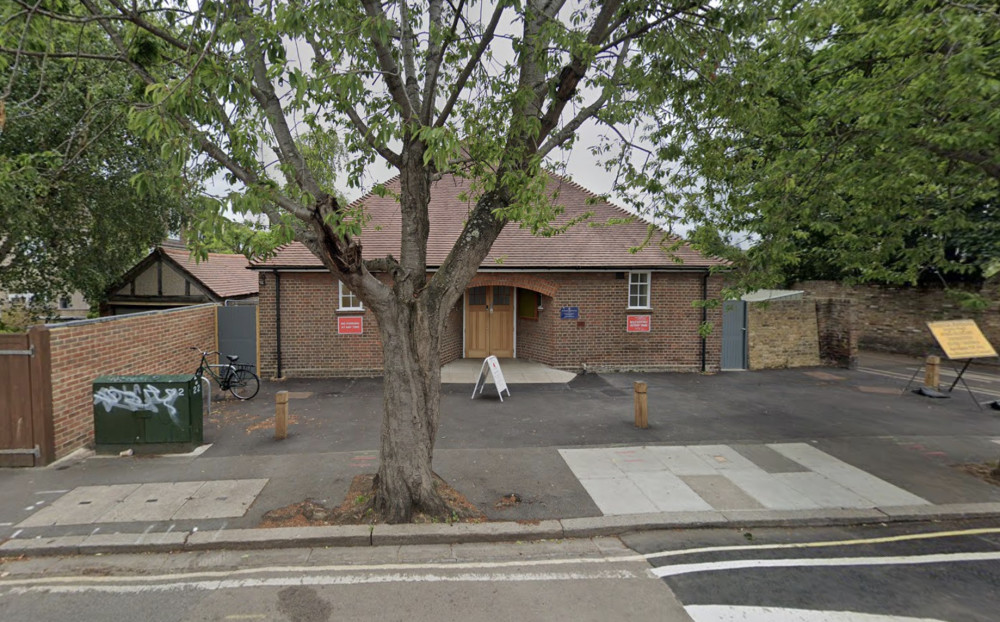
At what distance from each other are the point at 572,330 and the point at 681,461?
6.77 meters

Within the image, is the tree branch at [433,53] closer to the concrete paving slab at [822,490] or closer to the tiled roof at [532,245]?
the concrete paving slab at [822,490]

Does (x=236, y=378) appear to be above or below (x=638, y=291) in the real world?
below

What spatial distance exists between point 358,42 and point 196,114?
1.74m

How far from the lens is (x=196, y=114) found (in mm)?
4125

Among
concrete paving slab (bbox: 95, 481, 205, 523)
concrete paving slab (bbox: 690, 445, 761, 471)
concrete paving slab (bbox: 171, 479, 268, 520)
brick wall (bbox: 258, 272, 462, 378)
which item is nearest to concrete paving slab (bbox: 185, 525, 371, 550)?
concrete paving slab (bbox: 171, 479, 268, 520)

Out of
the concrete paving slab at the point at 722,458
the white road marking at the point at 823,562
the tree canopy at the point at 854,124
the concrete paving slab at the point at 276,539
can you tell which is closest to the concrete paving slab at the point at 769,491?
the concrete paving slab at the point at 722,458

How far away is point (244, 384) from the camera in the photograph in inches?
425

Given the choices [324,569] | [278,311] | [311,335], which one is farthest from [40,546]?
[278,311]

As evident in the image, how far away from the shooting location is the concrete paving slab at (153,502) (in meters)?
5.06

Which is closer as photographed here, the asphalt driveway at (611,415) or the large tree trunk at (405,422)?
the large tree trunk at (405,422)

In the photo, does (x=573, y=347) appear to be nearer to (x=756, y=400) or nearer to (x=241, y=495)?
(x=756, y=400)

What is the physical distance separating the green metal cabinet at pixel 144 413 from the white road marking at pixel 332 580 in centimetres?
310

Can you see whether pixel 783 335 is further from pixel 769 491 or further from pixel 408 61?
pixel 408 61

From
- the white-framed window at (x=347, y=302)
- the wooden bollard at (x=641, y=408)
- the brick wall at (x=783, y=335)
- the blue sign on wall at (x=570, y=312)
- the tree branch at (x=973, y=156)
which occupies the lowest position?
the wooden bollard at (x=641, y=408)
